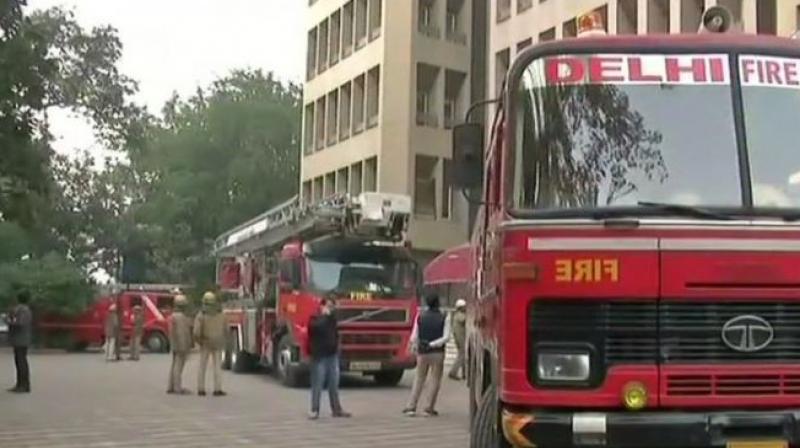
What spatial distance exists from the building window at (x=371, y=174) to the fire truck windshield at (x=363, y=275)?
2498cm

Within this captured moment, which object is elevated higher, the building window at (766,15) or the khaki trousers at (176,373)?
the building window at (766,15)

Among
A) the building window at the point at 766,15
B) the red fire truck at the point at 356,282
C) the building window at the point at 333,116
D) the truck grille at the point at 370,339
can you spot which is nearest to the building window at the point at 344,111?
the building window at the point at 333,116

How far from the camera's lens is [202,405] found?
20547 millimetres

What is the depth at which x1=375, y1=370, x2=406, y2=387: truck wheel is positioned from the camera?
26375 mm

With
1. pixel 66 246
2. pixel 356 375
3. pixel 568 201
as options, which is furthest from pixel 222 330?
pixel 66 246

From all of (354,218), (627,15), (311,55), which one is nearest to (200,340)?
(354,218)

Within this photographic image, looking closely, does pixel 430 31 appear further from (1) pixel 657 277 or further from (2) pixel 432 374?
(1) pixel 657 277

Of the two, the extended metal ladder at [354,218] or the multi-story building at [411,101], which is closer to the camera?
the extended metal ladder at [354,218]

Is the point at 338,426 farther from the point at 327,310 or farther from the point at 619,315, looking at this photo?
the point at 619,315

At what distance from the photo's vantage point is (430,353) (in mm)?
19234

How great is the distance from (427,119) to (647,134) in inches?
1647

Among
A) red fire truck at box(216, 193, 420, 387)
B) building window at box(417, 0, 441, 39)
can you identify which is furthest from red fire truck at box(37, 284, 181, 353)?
red fire truck at box(216, 193, 420, 387)

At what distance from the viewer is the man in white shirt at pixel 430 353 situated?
19172 millimetres

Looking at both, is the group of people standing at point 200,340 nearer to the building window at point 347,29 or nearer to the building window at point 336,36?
the building window at point 347,29
